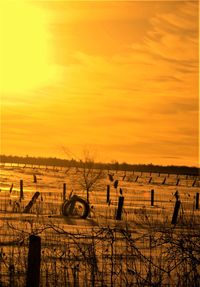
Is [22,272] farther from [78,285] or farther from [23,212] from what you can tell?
[23,212]

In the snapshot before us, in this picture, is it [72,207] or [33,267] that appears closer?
[33,267]

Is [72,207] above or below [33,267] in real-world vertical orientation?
above

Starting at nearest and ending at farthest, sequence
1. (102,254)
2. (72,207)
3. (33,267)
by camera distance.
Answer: (33,267) → (102,254) → (72,207)

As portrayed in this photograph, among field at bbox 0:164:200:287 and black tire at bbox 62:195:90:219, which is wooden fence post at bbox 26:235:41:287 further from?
black tire at bbox 62:195:90:219

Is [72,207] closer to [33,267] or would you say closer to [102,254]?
[102,254]

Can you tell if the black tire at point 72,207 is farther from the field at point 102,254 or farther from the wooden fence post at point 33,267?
the wooden fence post at point 33,267

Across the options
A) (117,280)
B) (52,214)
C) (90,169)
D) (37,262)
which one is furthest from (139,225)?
(90,169)

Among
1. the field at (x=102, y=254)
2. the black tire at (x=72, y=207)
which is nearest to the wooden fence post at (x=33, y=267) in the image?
the field at (x=102, y=254)

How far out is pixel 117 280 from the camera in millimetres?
9812

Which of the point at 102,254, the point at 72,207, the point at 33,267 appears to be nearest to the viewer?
the point at 33,267

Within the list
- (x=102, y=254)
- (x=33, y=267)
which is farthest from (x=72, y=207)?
(x=33, y=267)

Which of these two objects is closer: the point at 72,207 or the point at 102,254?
the point at 102,254

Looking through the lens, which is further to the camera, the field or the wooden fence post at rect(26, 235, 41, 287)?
the field

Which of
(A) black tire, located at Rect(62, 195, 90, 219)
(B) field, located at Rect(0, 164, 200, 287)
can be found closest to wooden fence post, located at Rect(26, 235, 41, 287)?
(B) field, located at Rect(0, 164, 200, 287)
